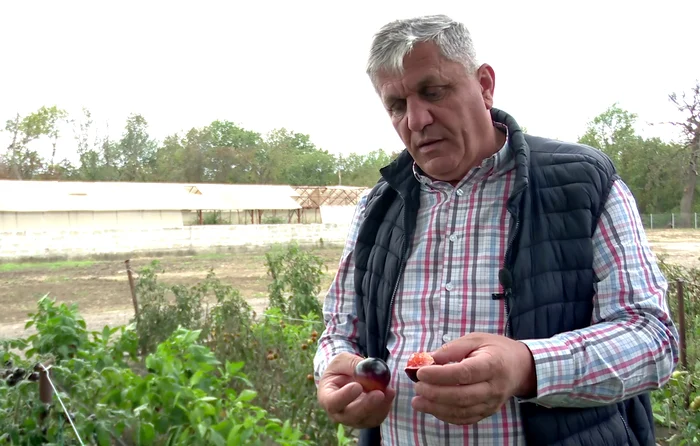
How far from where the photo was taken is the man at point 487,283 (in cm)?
128

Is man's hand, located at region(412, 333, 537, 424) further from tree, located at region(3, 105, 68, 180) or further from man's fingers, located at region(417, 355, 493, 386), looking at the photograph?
tree, located at region(3, 105, 68, 180)

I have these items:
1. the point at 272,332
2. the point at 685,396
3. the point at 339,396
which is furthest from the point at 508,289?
the point at 272,332

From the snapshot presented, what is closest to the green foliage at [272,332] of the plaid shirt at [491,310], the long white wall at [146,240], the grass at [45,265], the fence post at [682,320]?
the plaid shirt at [491,310]

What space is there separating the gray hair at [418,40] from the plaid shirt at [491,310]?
0.27 meters

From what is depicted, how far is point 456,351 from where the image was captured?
124 centimetres

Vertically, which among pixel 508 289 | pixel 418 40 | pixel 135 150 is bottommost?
pixel 508 289

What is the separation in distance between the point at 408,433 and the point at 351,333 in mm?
334

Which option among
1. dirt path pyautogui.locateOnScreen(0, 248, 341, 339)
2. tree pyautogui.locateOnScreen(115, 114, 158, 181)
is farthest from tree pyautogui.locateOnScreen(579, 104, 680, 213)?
tree pyautogui.locateOnScreen(115, 114, 158, 181)

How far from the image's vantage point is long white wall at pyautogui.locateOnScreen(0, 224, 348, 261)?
20.4m

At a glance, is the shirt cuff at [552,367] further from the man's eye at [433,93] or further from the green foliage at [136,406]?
the green foliage at [136,406]

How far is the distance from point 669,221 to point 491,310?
130 feet

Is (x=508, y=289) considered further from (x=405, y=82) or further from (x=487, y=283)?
(x=405, y=82)

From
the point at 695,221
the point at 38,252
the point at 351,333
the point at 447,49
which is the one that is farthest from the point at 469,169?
the point at 695,221

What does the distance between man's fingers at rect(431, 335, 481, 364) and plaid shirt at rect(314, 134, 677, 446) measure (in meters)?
0.12
